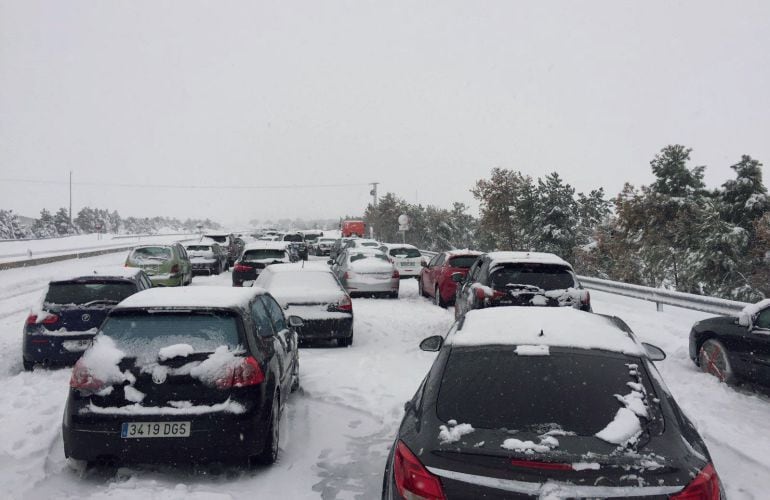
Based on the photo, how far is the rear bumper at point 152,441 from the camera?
15.4 feet

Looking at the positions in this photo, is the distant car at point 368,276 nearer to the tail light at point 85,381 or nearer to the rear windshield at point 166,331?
the rear windshield at point 166,331

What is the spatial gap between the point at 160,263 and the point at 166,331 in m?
15.5

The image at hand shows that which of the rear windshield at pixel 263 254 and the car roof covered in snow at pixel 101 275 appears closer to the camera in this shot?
the car roof covered in snow at pixel 101 275

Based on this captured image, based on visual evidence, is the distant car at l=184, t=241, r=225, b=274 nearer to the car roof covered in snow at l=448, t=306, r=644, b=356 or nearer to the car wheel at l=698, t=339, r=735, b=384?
the car wheel at l=698, t=339, r=735, b=384

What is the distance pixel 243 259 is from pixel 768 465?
15790mm

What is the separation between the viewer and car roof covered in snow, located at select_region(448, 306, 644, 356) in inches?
141

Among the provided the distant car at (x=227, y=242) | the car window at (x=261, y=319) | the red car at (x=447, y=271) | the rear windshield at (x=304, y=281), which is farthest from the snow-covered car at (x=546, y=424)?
the distant car at (x=227, y=242)

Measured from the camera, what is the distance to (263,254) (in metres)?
19.2

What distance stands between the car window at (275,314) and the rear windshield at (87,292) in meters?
2.84

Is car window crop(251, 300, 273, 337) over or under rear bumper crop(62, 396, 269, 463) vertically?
over

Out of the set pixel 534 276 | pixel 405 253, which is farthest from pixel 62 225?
pixel 534 276

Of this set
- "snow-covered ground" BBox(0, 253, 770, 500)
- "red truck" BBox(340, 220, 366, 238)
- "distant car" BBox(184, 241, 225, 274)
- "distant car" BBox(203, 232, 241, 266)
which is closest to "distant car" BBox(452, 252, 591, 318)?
"snow-covered ground" BBox(0, 253, 770, 500)

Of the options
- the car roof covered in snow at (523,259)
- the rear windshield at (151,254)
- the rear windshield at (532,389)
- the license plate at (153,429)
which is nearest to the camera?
the rear windshield at (532,389)

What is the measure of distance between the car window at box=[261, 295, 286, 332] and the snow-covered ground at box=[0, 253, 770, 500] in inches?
37.6
